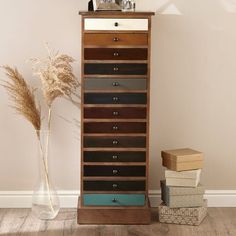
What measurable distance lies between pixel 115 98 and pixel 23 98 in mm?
589

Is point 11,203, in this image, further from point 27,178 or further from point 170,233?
point 170,233

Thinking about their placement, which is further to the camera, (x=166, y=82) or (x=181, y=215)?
(x=166, y=82)

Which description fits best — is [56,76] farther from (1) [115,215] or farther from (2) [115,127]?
(1) [115,215]

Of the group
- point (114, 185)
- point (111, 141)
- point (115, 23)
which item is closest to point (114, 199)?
point (114, 185)

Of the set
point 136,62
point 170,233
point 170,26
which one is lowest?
point 170,233

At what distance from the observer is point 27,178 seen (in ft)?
13.8

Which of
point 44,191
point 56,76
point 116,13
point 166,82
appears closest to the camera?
point 116,13

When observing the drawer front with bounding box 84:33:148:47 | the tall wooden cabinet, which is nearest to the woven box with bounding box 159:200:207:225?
the tall wooden cabinet

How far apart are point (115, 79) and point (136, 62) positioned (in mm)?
165

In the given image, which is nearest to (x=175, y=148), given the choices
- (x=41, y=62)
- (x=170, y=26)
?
(x=170, y=26)

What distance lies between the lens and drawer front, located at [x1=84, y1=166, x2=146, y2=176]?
382 cm

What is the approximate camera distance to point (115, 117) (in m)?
3.77

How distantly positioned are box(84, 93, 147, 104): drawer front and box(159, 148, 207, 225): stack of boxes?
0.43m

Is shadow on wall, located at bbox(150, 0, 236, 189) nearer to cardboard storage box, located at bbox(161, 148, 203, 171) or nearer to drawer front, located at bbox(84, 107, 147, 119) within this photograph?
cardboard storage box, located at bbox(161, 148, 203, 171)
